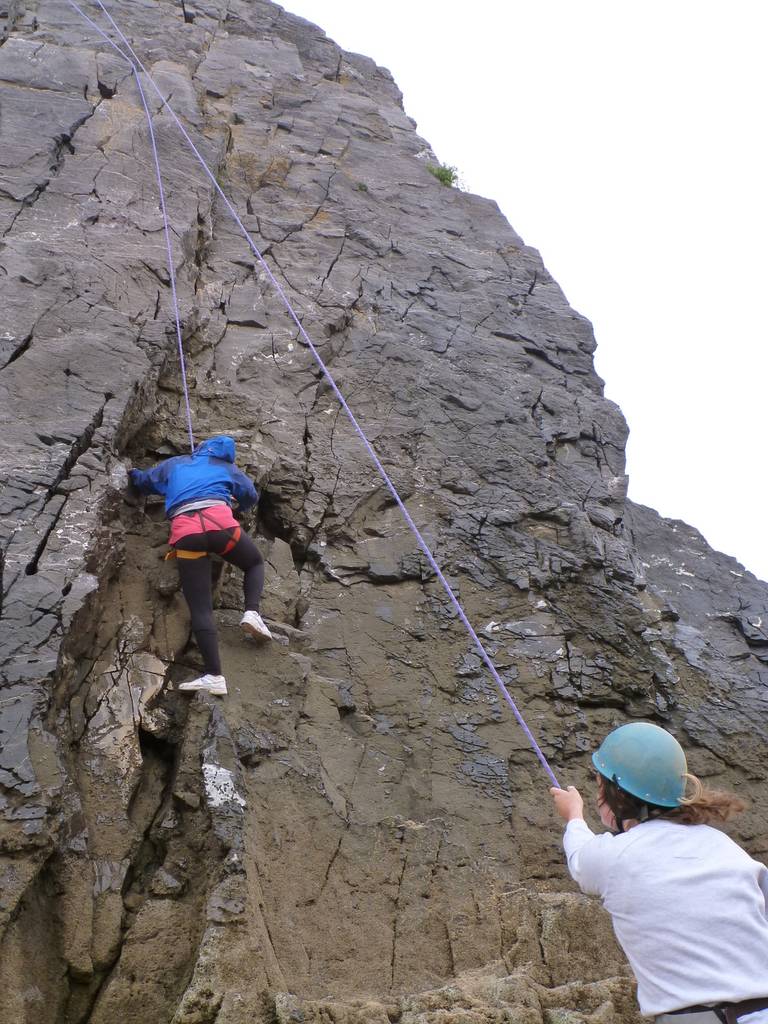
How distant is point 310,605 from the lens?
255 inches

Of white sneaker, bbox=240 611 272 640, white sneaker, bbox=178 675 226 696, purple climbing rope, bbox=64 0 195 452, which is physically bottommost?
white sneaker, bbox=178 675 226 696

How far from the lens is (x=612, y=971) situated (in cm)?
480

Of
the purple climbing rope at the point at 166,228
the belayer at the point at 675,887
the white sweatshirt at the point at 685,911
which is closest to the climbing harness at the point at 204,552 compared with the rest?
the purple climbing rope at the point at 166,228

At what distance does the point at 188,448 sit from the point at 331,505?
3.73 feet

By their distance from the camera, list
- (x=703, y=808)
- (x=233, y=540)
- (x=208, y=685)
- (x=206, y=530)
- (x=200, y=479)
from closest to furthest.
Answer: (x=703, y=808), (x=208, y=685), (x=206, y=530), (x=233, y=540), (x=200, y=479)

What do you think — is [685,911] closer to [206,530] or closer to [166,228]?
[206,530]

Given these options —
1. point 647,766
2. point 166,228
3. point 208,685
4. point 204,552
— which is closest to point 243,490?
point 204,552

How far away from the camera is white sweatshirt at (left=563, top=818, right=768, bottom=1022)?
271cm

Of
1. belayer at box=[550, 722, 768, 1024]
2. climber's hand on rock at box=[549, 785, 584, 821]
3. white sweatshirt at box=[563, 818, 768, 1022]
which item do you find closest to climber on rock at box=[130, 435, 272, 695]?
climber's hand on rock at box=[549, 785, 584, 821]

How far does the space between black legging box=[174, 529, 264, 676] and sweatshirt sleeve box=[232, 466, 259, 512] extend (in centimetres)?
35

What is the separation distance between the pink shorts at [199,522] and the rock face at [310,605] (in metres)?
0.40

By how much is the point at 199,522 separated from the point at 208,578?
35cm

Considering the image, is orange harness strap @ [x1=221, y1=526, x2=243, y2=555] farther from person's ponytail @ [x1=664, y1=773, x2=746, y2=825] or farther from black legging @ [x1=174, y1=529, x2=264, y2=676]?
person's ponytail @ [x1=664, y1=773, x2=746, y2=825]

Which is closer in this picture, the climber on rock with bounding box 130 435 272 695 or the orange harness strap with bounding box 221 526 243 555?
the climber on rock with bounding box 130 435 272 695
